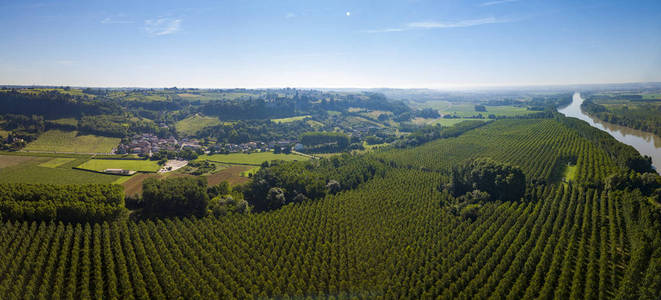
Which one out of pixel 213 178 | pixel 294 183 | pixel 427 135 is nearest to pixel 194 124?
pixel 213 178

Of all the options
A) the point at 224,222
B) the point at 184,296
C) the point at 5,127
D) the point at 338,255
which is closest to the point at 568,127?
the point at 338,255

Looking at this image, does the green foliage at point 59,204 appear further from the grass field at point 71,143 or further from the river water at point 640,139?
the river water at point 640,139

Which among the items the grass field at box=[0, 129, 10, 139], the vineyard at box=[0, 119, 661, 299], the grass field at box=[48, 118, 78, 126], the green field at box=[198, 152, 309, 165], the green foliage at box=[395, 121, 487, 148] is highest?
the grass field at box=[48, 118, 78, 126]

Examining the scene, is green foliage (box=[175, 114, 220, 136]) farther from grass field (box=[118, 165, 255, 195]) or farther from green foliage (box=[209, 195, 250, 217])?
green foliage (box=[209, 195, 250, 217])

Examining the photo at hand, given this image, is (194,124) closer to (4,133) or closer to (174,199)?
(4,133)

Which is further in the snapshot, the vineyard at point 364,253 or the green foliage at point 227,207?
the green foliage at point 227,207

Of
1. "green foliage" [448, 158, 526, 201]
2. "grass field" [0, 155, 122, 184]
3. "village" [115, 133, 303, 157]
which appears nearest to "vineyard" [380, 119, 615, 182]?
"green foliage" [448, 158, 526, 201]

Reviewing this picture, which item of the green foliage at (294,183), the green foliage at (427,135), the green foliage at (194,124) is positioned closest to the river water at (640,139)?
the green foliage at (427,135)
